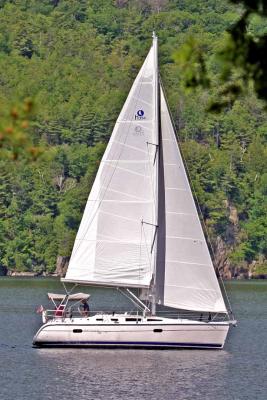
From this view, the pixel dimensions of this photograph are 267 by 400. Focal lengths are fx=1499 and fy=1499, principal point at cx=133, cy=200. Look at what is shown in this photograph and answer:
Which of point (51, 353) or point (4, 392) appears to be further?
point (51, 353)

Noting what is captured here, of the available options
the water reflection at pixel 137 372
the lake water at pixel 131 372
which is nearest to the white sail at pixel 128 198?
the water reflection at pixel 137 372

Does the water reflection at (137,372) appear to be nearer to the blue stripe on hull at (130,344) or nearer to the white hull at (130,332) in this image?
the blue stripe on hull at (130,344)

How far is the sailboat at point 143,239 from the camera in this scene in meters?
44.9

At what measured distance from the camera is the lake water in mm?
36844

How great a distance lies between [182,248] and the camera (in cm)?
4547

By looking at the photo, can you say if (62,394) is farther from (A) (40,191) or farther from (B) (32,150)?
(A) (40,191)

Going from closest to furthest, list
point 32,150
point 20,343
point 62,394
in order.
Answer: point 32,150 → point 62,394 → point 20,343

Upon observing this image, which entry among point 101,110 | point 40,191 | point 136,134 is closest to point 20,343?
point 136,134

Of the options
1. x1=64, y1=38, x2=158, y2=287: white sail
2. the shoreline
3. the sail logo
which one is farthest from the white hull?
the shoreline

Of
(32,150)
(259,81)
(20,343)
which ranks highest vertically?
(259,81)

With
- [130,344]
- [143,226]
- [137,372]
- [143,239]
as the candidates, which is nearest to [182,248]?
[143,239]

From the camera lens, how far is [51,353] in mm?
45094

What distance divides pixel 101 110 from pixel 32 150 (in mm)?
164314

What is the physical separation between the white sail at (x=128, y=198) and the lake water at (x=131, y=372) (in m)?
2.62
